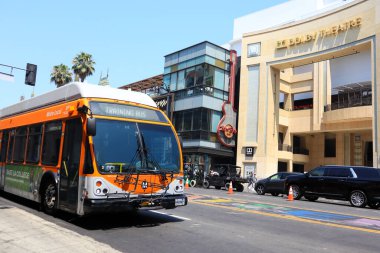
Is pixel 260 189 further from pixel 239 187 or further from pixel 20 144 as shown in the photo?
pixel 20 144

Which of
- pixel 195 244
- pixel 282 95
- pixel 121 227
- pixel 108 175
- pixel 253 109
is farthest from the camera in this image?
pixel 282 95

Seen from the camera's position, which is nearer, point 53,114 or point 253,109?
point 53,114

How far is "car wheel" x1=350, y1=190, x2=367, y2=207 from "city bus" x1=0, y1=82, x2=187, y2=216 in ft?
37.1

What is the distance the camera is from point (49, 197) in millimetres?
10078

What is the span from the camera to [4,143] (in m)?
13.8

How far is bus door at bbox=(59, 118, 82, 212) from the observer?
867 centimetres

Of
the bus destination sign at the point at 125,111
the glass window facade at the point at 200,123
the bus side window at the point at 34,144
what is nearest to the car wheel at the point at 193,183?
the glass window facade at the point at 200,123

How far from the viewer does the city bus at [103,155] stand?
27.1 ft

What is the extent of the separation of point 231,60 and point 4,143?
109 feet

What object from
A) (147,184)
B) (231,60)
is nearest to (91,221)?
(147,184)

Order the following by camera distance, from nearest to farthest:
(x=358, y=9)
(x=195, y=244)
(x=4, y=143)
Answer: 1. (x=195, y=244)
2. (x=4, y=143)
3. (x=358, y=9)

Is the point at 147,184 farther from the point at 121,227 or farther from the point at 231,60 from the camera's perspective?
the point at 231,60

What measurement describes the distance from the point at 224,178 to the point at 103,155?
21.2 metres

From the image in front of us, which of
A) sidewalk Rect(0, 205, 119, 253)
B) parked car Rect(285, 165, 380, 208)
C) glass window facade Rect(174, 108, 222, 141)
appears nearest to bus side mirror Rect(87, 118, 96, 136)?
sidewalk Rect(0, 205, 119, 253)
